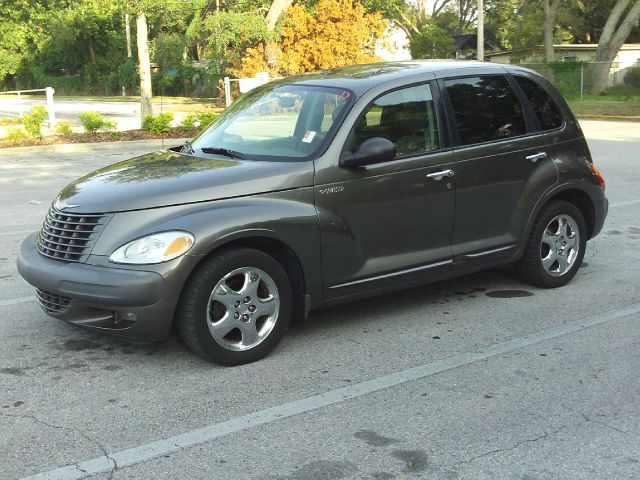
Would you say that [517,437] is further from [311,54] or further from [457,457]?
[311,54]

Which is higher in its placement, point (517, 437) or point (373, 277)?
point (373, 277)

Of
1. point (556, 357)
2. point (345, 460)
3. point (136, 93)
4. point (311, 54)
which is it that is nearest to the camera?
point (345, 460)

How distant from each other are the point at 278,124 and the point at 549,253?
2.48 meters

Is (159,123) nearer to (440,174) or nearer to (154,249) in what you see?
(440,174)

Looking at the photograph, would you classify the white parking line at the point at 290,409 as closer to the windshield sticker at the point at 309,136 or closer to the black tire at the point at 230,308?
the black tire at the point at 230,308

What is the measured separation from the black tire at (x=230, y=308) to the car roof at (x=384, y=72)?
1.44m

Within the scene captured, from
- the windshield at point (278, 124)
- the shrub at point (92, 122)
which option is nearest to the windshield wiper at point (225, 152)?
the windshield at point (278, 124)

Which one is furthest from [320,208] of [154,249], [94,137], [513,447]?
[94,137]

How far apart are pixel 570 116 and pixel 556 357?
Result: 2.45 metres

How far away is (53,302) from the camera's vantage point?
489cm

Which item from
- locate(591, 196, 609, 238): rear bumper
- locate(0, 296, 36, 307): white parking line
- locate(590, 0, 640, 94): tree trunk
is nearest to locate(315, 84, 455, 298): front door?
locate(591, 196, 609, 238): rear bumper

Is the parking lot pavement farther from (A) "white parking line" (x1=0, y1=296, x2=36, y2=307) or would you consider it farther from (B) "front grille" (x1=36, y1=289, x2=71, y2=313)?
(B) "front grille" (x1=36, y1=289, x2=71, y2=313)

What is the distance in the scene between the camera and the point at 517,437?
394 centimetres

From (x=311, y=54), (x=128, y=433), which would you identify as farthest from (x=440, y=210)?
(x=311, y=54)
